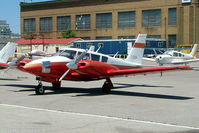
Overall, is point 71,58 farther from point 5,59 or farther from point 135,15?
point 135,15

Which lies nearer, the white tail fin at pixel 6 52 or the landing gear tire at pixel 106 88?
the landing gear tire at pixel 106 88

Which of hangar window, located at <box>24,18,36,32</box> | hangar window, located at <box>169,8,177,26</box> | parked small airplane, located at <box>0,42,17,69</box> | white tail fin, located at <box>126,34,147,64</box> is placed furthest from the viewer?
hangar window, located at <box>24,18,36,32</box>

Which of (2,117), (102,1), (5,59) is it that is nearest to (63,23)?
(102,1)

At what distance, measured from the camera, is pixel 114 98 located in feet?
52.5

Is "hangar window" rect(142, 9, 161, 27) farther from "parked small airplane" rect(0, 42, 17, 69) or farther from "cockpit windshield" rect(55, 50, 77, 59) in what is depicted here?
"cockpit windshield" rect(55, 50, 77, 59)

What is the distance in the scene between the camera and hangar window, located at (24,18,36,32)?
111 m

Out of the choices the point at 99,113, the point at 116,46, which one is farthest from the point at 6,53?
the point at 116,46

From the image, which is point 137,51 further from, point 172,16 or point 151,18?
point 151,18

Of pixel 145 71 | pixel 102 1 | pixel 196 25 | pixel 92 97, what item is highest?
pixel 102 1

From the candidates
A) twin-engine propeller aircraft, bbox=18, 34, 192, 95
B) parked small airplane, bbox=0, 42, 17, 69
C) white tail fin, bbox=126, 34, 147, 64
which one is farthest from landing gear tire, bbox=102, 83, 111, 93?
parked small airplane, bbox=0, 42, 17, 69

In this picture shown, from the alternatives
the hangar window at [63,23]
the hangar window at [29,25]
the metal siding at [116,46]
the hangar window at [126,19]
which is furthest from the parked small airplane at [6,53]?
the hangar window at [29,25]

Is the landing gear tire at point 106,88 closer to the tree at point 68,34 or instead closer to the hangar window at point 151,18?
the hangar window at point 151,18

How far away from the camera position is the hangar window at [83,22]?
9906cm

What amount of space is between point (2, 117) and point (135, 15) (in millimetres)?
81721
